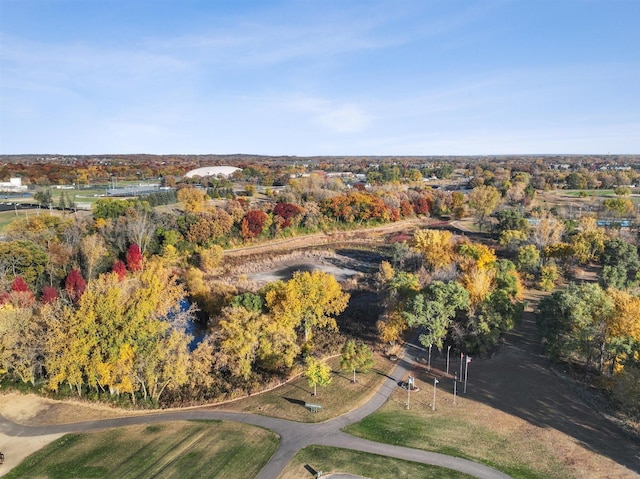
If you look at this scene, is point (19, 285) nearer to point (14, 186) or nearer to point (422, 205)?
point (422, 205)

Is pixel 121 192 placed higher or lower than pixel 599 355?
higher

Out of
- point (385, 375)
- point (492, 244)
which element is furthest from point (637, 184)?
point (385, 375)

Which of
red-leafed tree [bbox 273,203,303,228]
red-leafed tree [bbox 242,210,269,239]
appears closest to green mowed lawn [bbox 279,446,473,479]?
red-leafed tree [bbox 242,210,269,239]

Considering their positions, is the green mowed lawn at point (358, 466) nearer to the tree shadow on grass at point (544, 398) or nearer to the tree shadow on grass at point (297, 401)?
the tree shadow on grass at point (297, 401)

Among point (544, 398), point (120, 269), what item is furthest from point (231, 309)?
point (120, 269)

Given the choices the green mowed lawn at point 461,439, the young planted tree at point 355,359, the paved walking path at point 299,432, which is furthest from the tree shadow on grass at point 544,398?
the young planted tree at point 355,359

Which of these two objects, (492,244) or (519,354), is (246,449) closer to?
(519,354)
